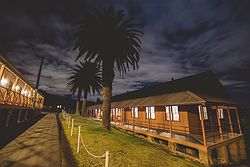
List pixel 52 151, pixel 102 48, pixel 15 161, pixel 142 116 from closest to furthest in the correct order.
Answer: pixel 15 161 → pixel 52 151 → pixel 102 48 → pixel 142 116

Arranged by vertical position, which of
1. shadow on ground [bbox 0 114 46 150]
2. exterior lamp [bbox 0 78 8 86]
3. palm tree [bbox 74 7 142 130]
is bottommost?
shadow on ground [bbox 0 114 46 150]

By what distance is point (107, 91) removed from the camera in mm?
15445

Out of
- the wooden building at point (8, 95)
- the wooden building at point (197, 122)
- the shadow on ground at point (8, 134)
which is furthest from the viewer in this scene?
the wooden building at point (197, 122)

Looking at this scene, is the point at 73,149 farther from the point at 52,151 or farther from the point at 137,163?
the point at 137,163

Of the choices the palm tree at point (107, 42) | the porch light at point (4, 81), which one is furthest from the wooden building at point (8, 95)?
the palm tree at point (107, 42)

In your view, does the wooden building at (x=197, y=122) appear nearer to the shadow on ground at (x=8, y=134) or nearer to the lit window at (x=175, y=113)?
the lit window at (x=175, y=113)

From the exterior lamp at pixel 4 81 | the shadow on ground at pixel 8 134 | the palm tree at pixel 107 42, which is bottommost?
the shadow on ground at pixel 8 134

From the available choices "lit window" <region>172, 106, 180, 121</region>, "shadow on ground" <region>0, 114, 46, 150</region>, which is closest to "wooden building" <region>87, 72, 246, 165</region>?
"lit window" <region>172, 106, 180, 121</region>

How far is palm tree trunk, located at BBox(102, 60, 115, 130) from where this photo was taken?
15016 mm

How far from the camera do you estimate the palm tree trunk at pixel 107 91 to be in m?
15.0

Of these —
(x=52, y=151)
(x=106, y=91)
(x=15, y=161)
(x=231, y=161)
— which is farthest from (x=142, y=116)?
(x=15, y=161)

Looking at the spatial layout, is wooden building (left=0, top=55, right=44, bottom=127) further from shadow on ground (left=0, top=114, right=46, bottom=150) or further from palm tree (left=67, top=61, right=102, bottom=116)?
palm tree (left=67, top=61, right=102, bottom=116)

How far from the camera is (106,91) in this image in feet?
50.6

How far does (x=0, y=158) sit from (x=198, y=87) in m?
19.2
